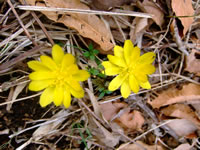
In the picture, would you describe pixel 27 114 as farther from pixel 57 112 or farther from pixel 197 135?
pixel 197 135

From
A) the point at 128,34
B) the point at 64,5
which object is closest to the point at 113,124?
the point at 128,34

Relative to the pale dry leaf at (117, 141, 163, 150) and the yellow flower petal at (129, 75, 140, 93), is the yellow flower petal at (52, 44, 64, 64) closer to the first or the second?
the yellow flower petal at (129, 75, 140, 93)

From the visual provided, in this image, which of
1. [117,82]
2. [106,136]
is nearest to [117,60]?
[117,82]

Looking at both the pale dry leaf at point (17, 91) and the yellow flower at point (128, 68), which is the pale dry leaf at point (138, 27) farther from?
the pale dry leaf at point (17, 91)

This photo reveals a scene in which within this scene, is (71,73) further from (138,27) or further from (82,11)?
(138,27)

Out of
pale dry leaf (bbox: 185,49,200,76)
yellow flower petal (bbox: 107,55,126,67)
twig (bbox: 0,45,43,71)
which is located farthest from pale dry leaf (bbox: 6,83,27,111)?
pale dry leaf (bbox: 185,49,200,76)

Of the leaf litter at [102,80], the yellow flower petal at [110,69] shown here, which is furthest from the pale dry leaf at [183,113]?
the yellow flower petal at [110,69]
